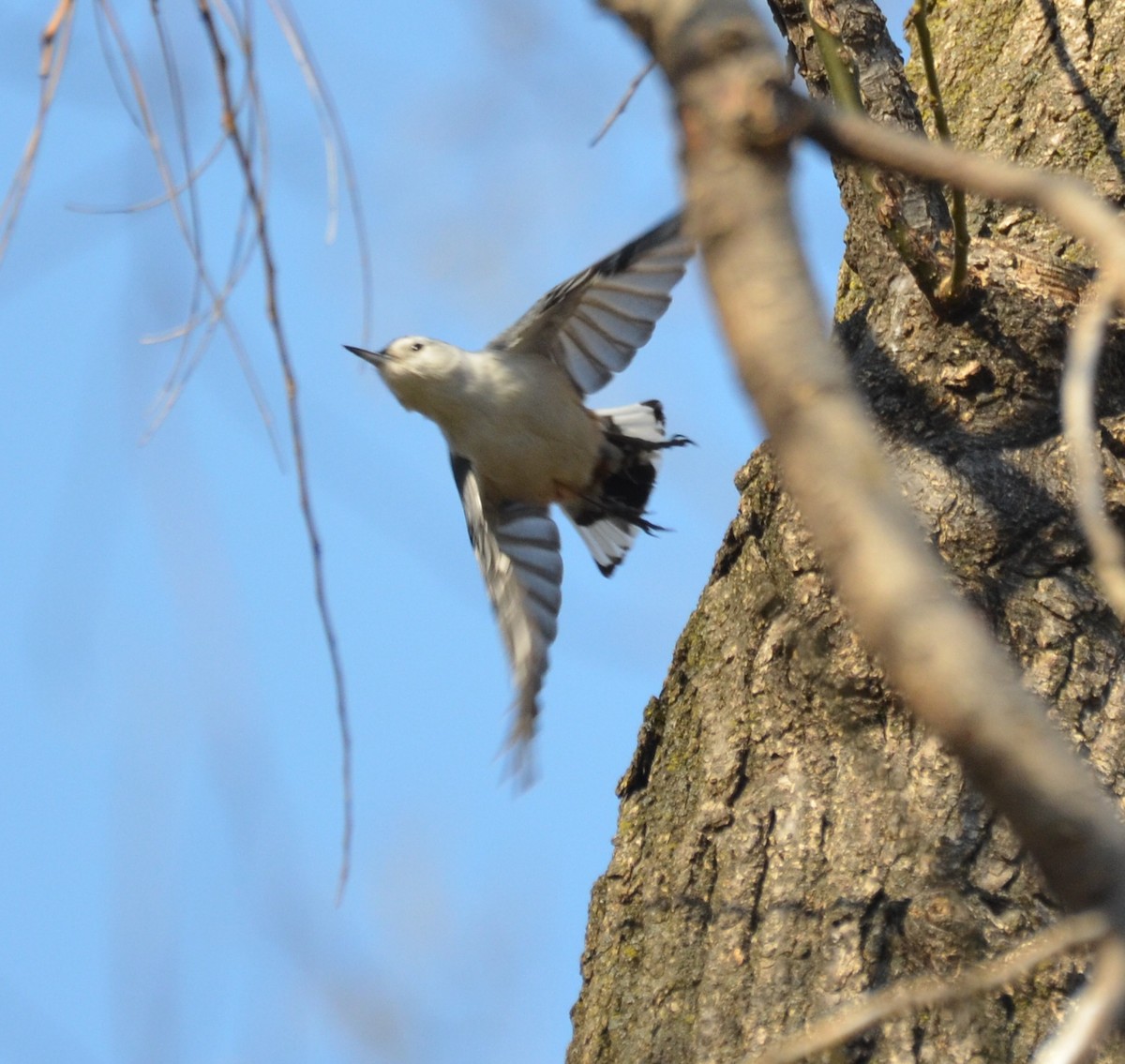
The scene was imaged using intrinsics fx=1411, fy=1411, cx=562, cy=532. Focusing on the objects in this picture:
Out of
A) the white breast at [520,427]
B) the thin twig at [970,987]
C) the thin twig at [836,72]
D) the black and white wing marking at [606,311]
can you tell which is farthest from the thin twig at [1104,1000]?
the white breast at [520,427]

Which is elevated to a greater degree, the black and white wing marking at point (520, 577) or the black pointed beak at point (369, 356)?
the black pointed beak at point (369, 356)

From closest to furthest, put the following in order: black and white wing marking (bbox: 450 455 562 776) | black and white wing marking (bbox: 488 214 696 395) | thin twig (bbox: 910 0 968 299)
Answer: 1. thin twig (bbox: 910 0 968 299)
2. black and white wing marking (bbox: 450 455 562 776)
3. black and white wing marking (bbox: 488 214 696 395)

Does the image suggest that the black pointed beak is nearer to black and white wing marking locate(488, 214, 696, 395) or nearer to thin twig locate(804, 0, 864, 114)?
black and white wing marking locate(488, 214, 696, 395)

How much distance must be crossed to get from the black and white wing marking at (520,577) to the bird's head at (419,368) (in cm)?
21

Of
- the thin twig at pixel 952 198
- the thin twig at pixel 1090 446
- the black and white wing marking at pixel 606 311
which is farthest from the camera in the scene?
the black and white wing marking at pixel 606 311

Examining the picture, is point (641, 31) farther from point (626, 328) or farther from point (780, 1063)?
point (626, 328)

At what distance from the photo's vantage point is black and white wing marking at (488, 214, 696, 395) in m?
3.50

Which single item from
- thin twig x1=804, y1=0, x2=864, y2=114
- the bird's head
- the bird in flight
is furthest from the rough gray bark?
the bird's head

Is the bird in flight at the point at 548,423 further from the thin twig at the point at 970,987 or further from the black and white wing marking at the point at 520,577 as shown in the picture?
the thin twig at the point at 970,987

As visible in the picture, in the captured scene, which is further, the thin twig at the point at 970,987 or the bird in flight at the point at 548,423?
the bird in flight at the point at 548,423

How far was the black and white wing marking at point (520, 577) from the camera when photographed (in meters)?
2.90

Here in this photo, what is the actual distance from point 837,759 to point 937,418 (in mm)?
616

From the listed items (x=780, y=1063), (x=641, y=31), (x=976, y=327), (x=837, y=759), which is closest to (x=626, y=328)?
(x=976, y=327)

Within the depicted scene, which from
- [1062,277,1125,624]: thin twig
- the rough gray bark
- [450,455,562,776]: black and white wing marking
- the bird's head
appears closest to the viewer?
[1062,277,1125,624]: thin twig
